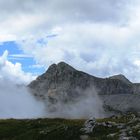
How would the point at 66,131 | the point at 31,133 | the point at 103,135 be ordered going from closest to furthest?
the point at 103,135
the point at 66,131
the point at 31,133

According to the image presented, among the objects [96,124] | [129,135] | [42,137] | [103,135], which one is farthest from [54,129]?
[129,135]

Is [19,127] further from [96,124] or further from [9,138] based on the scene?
[96,124]

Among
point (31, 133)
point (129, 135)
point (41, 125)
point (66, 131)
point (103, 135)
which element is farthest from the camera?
point (41, 125)

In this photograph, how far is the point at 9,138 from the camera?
377 ft

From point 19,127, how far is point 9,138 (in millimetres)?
15178

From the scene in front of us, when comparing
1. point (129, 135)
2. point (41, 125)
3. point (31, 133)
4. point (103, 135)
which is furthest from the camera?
point (41, 125)

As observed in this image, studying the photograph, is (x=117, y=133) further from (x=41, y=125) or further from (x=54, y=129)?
(x=41, y=125)

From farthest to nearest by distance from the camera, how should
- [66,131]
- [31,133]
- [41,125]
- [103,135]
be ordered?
[41,125] → [31,133] → [66,131] → [103,135]

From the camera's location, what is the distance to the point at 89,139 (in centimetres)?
9169

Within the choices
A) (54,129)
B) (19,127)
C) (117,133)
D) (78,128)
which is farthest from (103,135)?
(19,127)

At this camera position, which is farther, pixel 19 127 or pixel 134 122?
pixel 19 127

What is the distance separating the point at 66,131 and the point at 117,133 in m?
15.6

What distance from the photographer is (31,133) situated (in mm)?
109250

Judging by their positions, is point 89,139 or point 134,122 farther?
point 134,122
